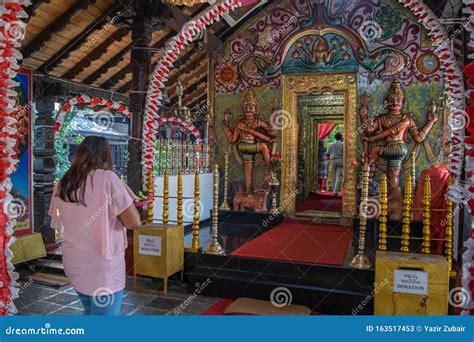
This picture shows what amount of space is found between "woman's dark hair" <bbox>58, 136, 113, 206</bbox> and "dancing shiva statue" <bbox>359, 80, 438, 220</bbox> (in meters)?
5.12

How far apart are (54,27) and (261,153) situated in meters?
3.95

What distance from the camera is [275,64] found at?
7.28 meters

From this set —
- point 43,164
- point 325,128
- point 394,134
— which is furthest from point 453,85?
point 325,128

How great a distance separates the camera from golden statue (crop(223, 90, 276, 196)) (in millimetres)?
7305

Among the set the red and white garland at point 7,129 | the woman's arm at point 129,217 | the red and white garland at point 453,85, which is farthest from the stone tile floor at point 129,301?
the red and white garland at point 453,85

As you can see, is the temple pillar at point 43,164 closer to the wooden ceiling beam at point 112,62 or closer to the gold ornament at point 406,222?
the wooden ceiling beam at point 112,62

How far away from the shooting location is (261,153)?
7.39 meters

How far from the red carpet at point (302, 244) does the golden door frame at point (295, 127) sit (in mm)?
562

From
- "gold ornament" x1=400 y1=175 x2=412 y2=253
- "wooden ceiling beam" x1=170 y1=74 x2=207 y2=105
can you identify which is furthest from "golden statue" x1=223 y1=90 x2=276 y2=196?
"wooden ceiling beam" x1=170 y1=74 x2=207 y2=105

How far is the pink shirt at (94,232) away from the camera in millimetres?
2070

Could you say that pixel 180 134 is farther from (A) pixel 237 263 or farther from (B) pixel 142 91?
(A) pixel 237 263

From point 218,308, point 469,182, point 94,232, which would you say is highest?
point 469,182

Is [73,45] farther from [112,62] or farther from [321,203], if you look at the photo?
[321,203]

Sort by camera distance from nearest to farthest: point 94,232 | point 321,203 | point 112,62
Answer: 1. point 94,232
2. point 112,62
3. point 321,203
